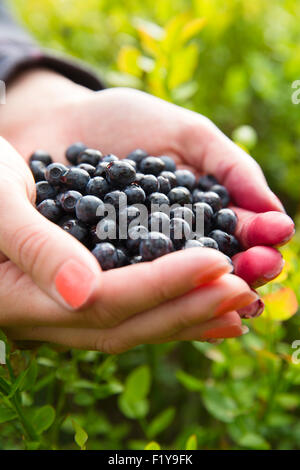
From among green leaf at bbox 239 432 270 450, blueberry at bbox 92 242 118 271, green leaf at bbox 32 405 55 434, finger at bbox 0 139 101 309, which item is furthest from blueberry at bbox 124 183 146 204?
green leaf at bbox 239 432 270 450

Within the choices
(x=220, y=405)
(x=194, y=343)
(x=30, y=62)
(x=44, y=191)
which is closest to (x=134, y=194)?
(x=44, y=191)

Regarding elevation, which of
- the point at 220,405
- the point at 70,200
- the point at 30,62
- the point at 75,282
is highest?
the point at 75,282

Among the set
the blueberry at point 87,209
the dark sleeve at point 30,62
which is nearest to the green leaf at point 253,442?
the blueberry at point 87,209

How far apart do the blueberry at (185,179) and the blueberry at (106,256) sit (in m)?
0.46

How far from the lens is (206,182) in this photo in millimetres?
1423

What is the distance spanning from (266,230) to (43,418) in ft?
2.19

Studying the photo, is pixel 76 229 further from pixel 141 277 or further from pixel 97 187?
pixel 141 277

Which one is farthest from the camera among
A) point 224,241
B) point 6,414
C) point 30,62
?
point 30,62

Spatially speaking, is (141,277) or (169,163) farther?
(169,163)

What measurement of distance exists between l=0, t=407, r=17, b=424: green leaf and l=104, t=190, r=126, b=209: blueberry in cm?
51

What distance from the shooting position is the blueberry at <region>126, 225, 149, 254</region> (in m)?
1.06

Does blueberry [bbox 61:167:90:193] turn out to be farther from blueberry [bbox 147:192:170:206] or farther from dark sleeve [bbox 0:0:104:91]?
dark sleeve [bbox 0:0:104:91]

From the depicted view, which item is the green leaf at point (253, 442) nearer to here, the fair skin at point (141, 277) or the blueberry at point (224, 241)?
the fair skin at point (141, 277)

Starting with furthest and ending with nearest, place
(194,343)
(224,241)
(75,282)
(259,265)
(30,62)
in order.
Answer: (30,62) → (194,343) → (224,241) → (259,265) → (75,282)
